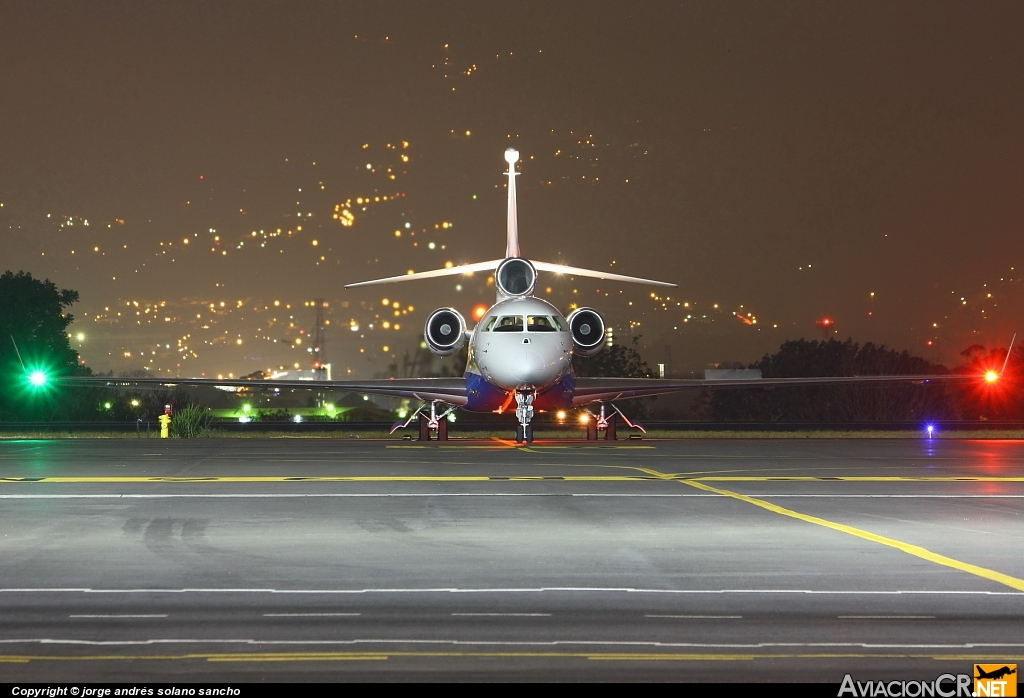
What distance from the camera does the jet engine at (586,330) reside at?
31859mm

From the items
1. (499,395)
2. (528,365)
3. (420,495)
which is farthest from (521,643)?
(499,395)

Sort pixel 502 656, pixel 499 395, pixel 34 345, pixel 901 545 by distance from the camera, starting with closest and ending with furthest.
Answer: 1. pixel 502 656
2. pixel 901 545
3. pixel 499 395
4. pixel 34 345

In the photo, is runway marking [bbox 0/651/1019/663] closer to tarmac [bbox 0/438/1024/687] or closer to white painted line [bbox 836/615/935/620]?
tarmac [bbox 0/438/1024/687]

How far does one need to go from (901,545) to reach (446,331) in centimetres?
2264

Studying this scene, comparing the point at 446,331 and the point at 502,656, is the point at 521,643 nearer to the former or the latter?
the point at 502,656

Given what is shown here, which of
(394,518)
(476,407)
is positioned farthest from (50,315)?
(394,518)

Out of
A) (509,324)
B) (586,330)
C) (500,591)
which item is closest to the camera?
(500,591)

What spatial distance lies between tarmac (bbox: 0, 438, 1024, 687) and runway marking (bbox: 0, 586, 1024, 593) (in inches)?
1.6

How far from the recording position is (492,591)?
27.8 ft

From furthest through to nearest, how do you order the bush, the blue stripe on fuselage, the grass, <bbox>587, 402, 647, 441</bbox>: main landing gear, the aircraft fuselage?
the bush → the grass → <bbox>587, 402, 647, 441</bbox>: main landing gear → the blue stripe on fuselage → the aircraft fuselage

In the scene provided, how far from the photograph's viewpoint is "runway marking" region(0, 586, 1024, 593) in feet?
27.6

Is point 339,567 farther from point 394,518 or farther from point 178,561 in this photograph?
point 394,518

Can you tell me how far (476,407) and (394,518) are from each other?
1886cm

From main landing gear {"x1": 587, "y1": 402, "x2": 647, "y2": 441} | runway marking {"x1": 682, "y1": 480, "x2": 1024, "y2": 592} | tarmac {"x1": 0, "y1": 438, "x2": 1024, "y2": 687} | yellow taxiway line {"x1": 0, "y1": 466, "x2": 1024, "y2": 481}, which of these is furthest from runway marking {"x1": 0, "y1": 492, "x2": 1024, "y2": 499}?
main landing gear {"x1": 587, "y1": 402, "x2": 647, "y2": 441}
